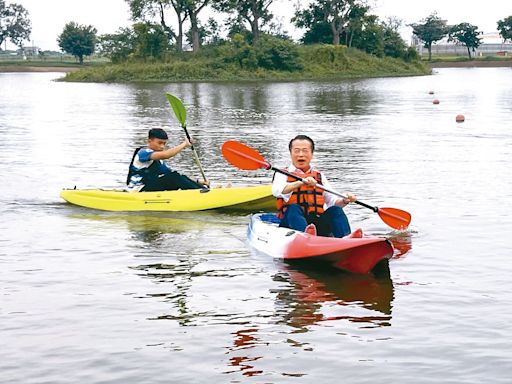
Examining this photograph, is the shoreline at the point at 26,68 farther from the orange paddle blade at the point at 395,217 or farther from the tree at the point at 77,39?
the orange paddle blade at the point at 395,217

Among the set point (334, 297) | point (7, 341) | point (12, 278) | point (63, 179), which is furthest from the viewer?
point (63, 179)

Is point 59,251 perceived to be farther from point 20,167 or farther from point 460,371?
point 20,167

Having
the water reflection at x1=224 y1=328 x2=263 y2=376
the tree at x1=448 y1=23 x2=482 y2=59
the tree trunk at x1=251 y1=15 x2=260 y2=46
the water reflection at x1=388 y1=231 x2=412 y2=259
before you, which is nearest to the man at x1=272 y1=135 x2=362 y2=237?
the water reflection at x1=388 y1=231 x2=412 y2=259

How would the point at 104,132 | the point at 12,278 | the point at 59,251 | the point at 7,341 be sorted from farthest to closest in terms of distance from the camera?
the point at 104,132 → the point at 59,251 → the point at 12,278 → the point at 7,341

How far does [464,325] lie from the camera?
24.1 ft

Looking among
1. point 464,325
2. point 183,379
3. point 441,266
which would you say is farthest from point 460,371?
point 441,266

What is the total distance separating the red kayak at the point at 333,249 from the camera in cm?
860

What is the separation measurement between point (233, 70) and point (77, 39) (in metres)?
47.7

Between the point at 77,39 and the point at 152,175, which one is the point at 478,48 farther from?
the point at 152,175

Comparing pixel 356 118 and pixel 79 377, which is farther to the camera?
pixel 356 118

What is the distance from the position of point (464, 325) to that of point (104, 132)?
19225mm

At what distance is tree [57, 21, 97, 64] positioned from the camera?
107438 mm

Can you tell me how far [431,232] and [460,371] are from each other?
4996 millimetres

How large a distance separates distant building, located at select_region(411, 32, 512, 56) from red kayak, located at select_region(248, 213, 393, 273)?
11954cm
